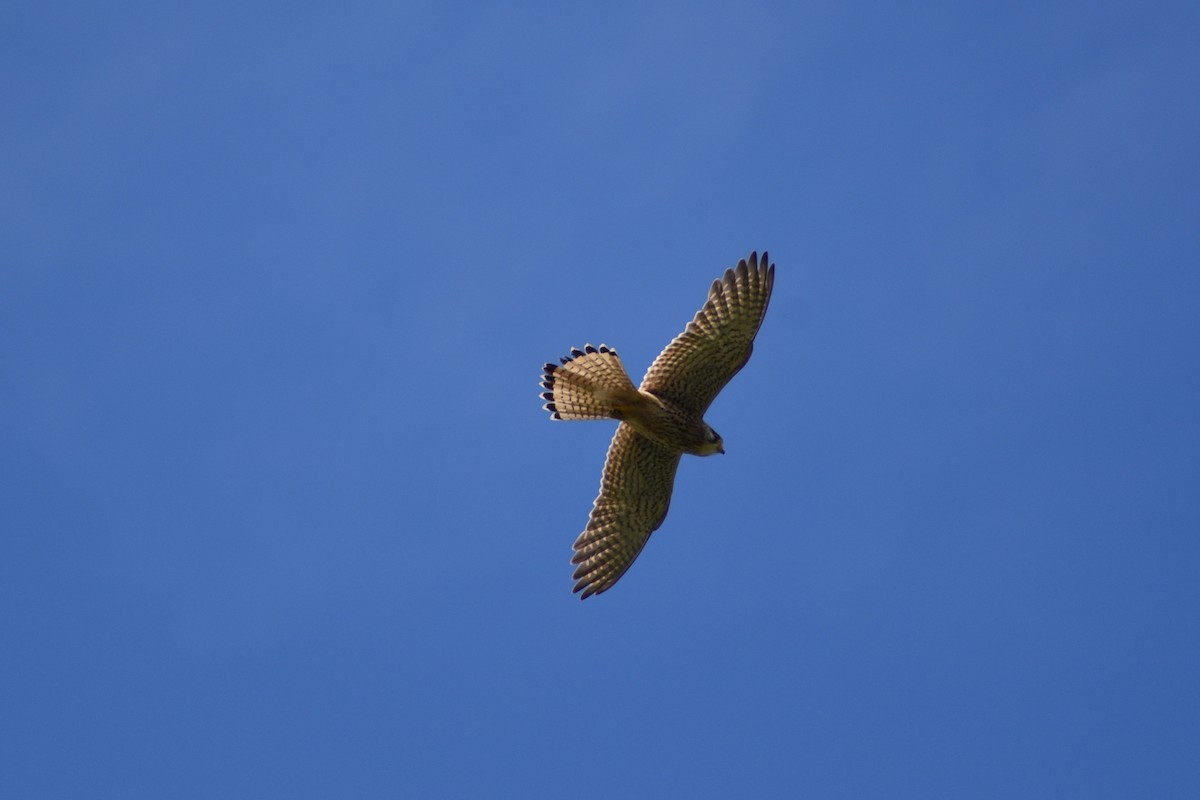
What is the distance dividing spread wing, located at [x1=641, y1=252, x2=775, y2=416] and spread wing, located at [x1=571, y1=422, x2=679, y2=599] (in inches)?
39.2

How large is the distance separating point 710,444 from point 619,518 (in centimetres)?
141

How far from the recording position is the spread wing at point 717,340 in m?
12.9

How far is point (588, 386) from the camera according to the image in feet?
42.7

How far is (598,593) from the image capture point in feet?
46.7

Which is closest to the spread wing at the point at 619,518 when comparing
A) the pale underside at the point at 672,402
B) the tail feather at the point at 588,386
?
the pale underside at the point at 672,402

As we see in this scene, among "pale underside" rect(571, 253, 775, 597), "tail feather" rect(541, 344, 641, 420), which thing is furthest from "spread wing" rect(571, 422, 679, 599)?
"tail feather" rect(541, 344, 641, 420)

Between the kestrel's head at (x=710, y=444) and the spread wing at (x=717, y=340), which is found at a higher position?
the spread wing at (x=717, y=340)

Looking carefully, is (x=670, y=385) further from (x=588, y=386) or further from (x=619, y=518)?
(x=619, y=518)

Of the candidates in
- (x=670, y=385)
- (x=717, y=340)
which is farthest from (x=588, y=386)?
(x=717, y=340)

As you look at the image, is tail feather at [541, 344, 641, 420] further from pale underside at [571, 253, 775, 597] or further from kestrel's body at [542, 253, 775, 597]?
pale underside at [571, 253, 775, 597]

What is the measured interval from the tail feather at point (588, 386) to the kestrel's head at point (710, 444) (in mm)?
745

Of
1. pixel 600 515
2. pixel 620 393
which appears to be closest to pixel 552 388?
pixel 620 393

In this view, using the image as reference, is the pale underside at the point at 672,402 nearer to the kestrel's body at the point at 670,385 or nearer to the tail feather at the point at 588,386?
the kestrel's body at the point at 670,385

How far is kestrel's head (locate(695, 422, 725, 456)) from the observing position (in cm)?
1320
